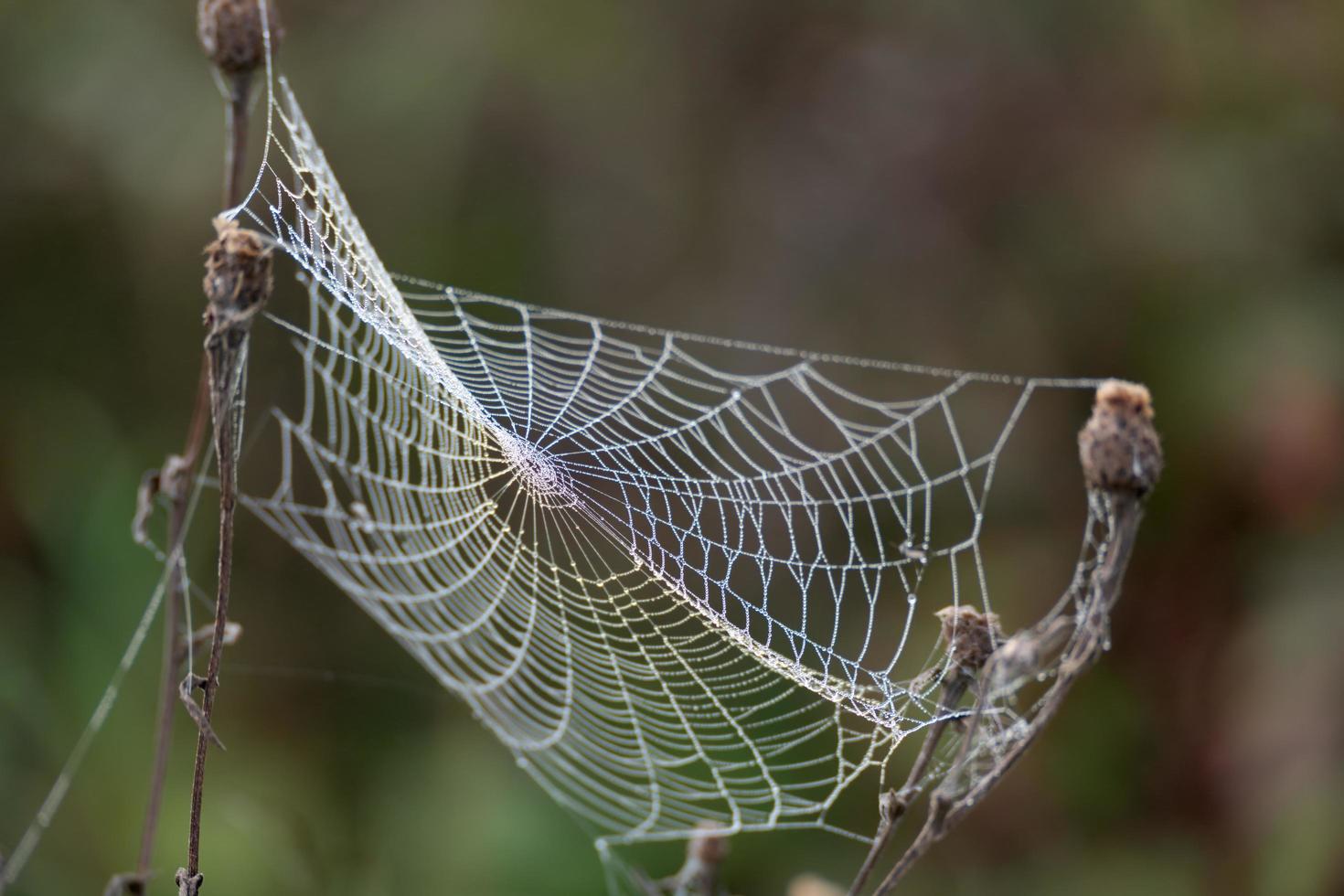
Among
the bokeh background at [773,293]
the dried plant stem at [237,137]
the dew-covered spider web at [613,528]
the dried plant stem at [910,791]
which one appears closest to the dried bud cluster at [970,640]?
the dried plant stem at [910,791]

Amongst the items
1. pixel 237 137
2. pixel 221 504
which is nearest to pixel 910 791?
pixel 221 504

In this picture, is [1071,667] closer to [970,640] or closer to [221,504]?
[970,640]

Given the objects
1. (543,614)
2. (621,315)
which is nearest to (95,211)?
(621,315)

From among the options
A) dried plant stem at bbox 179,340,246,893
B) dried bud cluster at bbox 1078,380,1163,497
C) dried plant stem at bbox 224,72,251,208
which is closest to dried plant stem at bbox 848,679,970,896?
dried bud cluster at bbox 1078,380,1163,497

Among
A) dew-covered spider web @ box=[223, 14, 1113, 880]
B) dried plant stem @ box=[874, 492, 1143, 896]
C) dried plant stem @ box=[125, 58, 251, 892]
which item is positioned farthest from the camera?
dew-covered spider web @ box=[223, 14, 1113, 880]

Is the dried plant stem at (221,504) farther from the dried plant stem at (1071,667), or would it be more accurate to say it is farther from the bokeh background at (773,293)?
the bokeh background at (773,293)

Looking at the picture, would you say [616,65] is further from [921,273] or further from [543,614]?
[543,614]

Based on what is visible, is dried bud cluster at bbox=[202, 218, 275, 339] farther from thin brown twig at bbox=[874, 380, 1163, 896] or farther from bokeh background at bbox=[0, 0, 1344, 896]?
bokeh background at bbox=[0, 0, 1344, 896]

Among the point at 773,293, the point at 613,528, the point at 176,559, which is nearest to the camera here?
the point at 176,559

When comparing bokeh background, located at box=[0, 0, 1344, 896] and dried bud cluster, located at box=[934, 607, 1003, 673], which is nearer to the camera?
dried bud cluster, located at box=[934, 607, 1003, 673]
